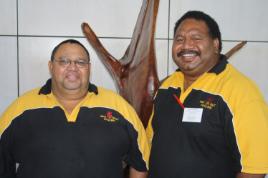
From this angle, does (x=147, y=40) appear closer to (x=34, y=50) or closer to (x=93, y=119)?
(x=93, y=119)

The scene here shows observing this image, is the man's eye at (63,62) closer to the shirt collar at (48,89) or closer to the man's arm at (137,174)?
the shirt collar at (48,89)

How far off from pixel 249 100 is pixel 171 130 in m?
0.31

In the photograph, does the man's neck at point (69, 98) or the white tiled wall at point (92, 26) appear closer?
the man's neck at point (69, 98)

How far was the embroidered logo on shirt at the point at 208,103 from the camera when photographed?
110cm

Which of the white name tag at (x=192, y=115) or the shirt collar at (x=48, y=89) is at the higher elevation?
the shirt collar at (x=48, y=89)

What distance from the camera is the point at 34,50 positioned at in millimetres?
1853

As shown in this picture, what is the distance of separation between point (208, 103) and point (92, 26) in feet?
3.34

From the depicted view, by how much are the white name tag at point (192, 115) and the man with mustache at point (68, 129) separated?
0.64 ft

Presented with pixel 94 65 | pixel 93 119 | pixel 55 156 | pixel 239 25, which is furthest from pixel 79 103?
pixel 239 25

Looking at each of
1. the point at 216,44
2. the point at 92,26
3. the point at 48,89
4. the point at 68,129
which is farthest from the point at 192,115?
the point at 92,26

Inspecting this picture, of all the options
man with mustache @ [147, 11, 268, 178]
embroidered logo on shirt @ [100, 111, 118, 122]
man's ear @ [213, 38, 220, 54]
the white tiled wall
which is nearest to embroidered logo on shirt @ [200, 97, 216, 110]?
man with mustache @ [147, 11, 268, 178]

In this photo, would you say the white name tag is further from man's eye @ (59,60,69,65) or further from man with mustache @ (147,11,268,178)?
man's eye @ (59,60,69,65)

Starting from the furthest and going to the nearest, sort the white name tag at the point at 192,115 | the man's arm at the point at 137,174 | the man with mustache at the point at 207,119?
1. the man's arm at the point at 137,174
2. the white name tag at the point at 192,115
3. the man with mustache at the point at 207,119

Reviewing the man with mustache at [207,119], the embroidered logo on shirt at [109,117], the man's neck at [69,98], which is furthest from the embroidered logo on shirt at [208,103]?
the man's neck at [69,98]
